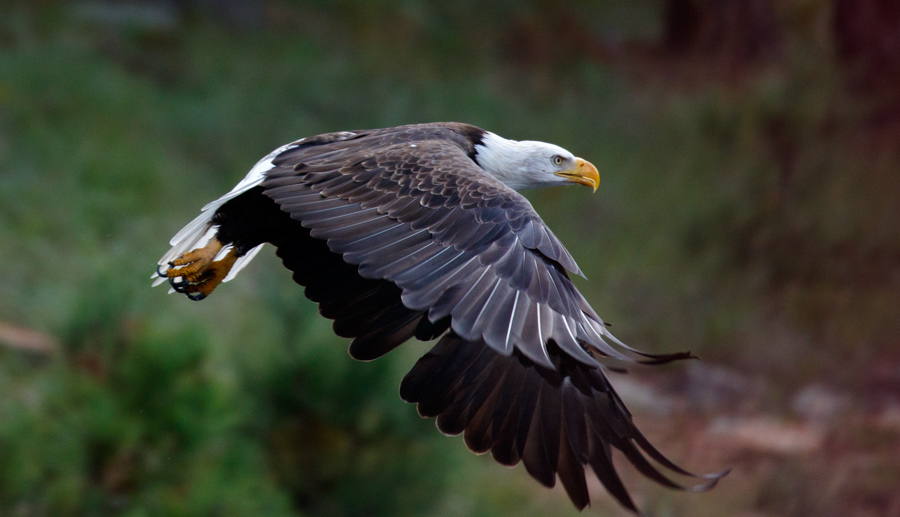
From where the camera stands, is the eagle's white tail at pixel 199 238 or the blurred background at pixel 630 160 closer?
the eagle's white tail at pixel 199 238

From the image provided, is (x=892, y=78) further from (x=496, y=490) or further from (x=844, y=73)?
(x=496, y=490)

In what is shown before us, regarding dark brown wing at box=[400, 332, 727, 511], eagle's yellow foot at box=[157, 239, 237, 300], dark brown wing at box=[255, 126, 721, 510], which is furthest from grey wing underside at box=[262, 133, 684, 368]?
eagle's yellow foot at box=[157, 239, 237, 300]

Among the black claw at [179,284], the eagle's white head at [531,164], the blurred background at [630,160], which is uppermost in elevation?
the eagle's white head at [531,164]

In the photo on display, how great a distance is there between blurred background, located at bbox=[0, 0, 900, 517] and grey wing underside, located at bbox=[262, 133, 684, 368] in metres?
4.24

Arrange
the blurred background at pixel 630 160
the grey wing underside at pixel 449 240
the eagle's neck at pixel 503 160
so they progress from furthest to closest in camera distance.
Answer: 1. the blurred background at pixel 630 160
2. the eagle's neck at pixel 503 160
3. the grey wing underside at pixel 449 240

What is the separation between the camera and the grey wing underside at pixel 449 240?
9.00 ft

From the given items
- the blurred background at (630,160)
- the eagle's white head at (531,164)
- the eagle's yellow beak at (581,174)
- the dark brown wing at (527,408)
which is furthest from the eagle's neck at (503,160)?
the blurred background at (630,160)

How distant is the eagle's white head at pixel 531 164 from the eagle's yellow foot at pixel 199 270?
1.10 m

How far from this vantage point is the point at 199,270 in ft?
12.7

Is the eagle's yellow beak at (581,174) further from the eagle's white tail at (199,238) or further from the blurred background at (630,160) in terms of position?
the blurred background at (630,160)

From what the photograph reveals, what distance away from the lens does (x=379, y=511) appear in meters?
6.75

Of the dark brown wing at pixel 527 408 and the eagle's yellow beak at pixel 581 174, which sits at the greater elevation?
the eagle's yellow beak at pixel 581 174

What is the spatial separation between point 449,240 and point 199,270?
1.26 m

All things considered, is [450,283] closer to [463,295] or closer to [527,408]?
[463,295]
